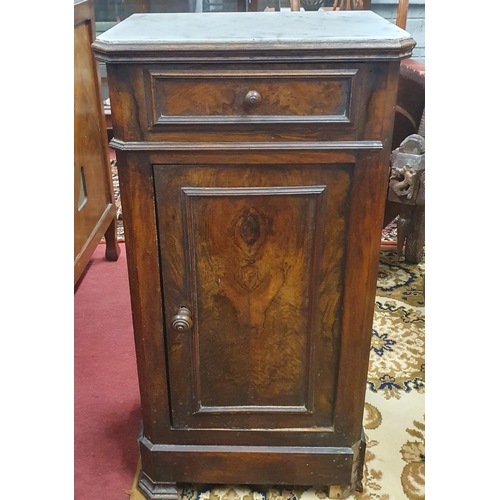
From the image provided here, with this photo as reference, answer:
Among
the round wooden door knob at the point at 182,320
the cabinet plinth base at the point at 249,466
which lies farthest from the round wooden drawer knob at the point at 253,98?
the cabinet plinth base at the point at 249,466

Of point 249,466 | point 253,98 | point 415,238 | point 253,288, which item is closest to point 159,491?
point 249,466

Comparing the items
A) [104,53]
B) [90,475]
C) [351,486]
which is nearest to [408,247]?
[351,486]

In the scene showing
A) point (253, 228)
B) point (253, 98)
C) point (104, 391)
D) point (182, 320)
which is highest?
point (253, 98)

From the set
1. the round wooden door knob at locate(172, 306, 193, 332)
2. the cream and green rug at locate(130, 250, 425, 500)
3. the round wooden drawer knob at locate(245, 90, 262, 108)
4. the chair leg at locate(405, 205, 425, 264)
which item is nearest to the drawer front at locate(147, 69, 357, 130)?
the round wooden drawer knob at locate(245, 90, 262, 108)

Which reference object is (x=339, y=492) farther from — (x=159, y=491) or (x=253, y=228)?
(x=253, y=228)

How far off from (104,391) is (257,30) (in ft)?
3.18

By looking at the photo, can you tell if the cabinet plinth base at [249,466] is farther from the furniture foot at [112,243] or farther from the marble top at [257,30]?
the furniture foot at [112,243]

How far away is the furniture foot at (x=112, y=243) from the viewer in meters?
1.95

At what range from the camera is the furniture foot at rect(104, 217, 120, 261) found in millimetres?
1951

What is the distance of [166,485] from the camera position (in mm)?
1062

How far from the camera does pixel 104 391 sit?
1.36 m

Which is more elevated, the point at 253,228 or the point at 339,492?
the point at 253,228

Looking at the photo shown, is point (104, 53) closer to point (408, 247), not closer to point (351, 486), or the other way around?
point (351, 486)

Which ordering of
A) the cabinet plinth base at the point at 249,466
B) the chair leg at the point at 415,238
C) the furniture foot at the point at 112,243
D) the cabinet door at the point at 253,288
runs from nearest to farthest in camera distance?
the cabinet door at the point at 253,288 < the cabinet plinth base at the point at 249,466 < the chair leg at the point at 415,238 < the furniture foot at the point at 112,243
